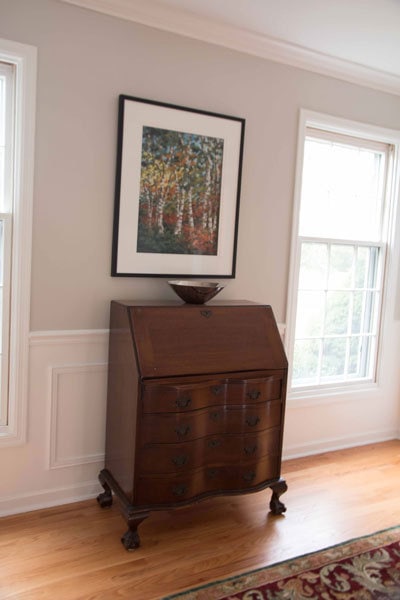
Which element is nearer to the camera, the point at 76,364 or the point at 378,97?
the point at 76,364

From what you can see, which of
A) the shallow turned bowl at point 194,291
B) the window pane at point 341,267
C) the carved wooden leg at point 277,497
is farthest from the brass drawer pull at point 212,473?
the window pane at point 341,267

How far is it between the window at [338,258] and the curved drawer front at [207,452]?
86 centimetres

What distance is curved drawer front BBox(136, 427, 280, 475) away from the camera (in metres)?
2.44

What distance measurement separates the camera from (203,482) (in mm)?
2598

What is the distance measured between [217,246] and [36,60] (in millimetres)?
1344

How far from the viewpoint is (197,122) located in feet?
9.73

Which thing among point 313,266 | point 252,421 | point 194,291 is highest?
point 313,266

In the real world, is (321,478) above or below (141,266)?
below

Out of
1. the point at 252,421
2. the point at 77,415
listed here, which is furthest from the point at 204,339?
the point at 77,415

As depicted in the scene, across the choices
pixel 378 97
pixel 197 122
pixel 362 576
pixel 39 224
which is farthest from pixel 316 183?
pixel 362 576

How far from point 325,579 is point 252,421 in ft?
2.50

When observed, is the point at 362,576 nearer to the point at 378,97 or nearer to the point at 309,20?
the point at 309,20

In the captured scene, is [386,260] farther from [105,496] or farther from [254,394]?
[105,496]

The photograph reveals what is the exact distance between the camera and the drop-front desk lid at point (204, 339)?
8.04ft
